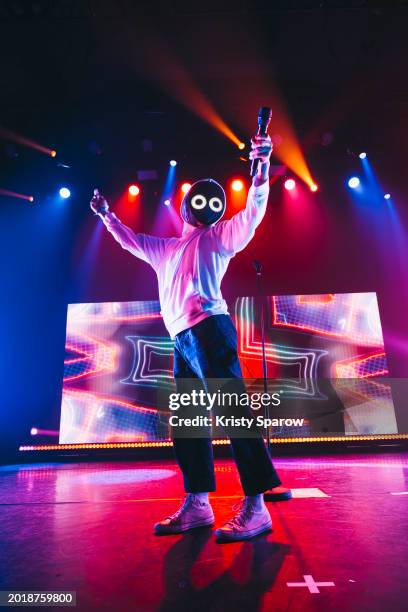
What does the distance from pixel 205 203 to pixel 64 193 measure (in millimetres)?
4900

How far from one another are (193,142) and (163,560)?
17.5ft

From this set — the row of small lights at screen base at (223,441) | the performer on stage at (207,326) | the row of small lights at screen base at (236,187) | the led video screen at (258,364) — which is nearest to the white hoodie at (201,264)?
the performer on stage at (207,326)

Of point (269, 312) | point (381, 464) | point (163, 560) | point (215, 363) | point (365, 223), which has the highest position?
point (365, 223)

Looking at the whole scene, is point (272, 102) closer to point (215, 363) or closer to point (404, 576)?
point (215, 363)

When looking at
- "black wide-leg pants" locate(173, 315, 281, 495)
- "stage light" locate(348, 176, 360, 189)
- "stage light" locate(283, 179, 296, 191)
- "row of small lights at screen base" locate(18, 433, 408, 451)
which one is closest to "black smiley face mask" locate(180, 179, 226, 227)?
"black wide-leg pants" locate(173, 315, 281, 495)

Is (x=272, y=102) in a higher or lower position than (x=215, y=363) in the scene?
higher

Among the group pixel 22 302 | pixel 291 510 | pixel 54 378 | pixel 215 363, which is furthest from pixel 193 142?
pixel 291 510

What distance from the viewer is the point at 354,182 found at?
5848 mm

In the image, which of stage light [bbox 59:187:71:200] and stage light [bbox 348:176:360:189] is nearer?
stage light [bbox 348:176:360:189]

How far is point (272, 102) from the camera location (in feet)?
16.1

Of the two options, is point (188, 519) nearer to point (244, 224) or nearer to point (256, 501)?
point (256, 501)

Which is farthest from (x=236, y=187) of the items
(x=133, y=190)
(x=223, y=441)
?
(x=223, y=441)

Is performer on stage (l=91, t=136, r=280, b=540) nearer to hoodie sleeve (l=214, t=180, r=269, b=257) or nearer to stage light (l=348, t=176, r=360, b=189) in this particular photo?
hoodie sleeve (l=214, t=180, r=269, b=257)

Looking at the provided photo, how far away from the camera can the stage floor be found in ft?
2.98
